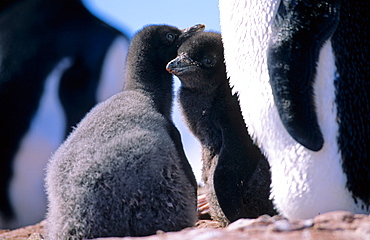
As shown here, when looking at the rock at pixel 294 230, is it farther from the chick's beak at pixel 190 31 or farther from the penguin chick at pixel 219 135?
the chick's beak at pixel 190 31

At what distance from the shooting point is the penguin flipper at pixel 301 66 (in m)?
1.13

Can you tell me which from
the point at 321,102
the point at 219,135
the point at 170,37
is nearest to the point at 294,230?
the point at 321,102

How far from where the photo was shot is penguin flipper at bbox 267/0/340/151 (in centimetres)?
113

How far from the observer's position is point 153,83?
1.68m

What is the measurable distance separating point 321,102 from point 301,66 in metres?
0.11

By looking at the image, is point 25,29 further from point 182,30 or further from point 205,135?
→ point 205,135

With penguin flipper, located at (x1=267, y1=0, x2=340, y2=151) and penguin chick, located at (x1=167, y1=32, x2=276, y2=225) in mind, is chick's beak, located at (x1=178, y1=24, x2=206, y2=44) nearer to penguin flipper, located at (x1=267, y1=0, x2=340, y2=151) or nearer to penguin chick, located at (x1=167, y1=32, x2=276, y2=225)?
penguin chick, located at (x1=167, y1=32, x2=276, y2=225)

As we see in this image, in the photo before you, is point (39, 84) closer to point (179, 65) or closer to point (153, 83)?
point (153, 83)

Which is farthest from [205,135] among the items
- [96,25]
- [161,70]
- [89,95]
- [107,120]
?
[96,25]

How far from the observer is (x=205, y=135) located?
166cm

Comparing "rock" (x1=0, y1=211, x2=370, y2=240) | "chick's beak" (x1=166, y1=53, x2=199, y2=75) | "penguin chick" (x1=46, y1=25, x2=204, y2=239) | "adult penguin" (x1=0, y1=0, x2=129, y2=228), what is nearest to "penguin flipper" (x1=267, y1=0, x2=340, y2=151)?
"rock" (x1=0, y1=211, x2=370, y2=240)

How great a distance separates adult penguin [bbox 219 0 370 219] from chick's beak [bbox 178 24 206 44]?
2.12 ft

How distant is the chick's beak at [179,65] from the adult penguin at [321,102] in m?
0.46

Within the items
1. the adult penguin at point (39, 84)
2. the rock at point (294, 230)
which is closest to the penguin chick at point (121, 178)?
the rock at point (294, 230)
